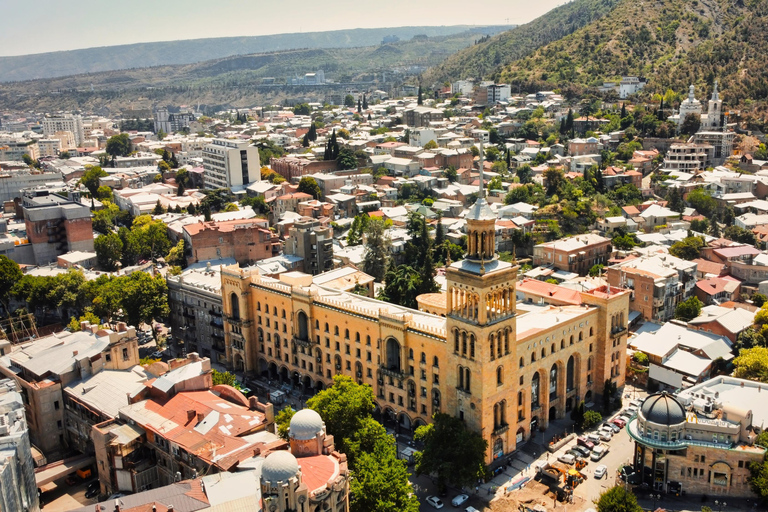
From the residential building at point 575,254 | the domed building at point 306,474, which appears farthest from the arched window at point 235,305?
the residential building at point 575,254

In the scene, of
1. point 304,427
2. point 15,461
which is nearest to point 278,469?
point 304,427

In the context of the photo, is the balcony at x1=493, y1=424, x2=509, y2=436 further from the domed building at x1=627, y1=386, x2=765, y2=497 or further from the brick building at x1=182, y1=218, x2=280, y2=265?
the brick building at x1=182, y1=218, x2=280, y2=265

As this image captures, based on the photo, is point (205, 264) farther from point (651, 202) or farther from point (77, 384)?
point (651, 202)

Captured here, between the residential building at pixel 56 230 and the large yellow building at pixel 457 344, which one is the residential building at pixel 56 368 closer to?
the large yellow building at pixel 457 344

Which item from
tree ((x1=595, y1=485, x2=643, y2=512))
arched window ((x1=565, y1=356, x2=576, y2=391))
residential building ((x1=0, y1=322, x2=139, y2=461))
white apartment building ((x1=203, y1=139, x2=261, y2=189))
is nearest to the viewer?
tree ((x1=595, y1=485, x2=643, y2=512))

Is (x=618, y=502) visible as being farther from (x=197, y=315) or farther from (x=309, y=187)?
(x=309, y=187)

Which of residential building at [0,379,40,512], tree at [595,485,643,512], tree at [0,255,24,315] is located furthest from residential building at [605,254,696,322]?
tree at [0,255,24,315]
